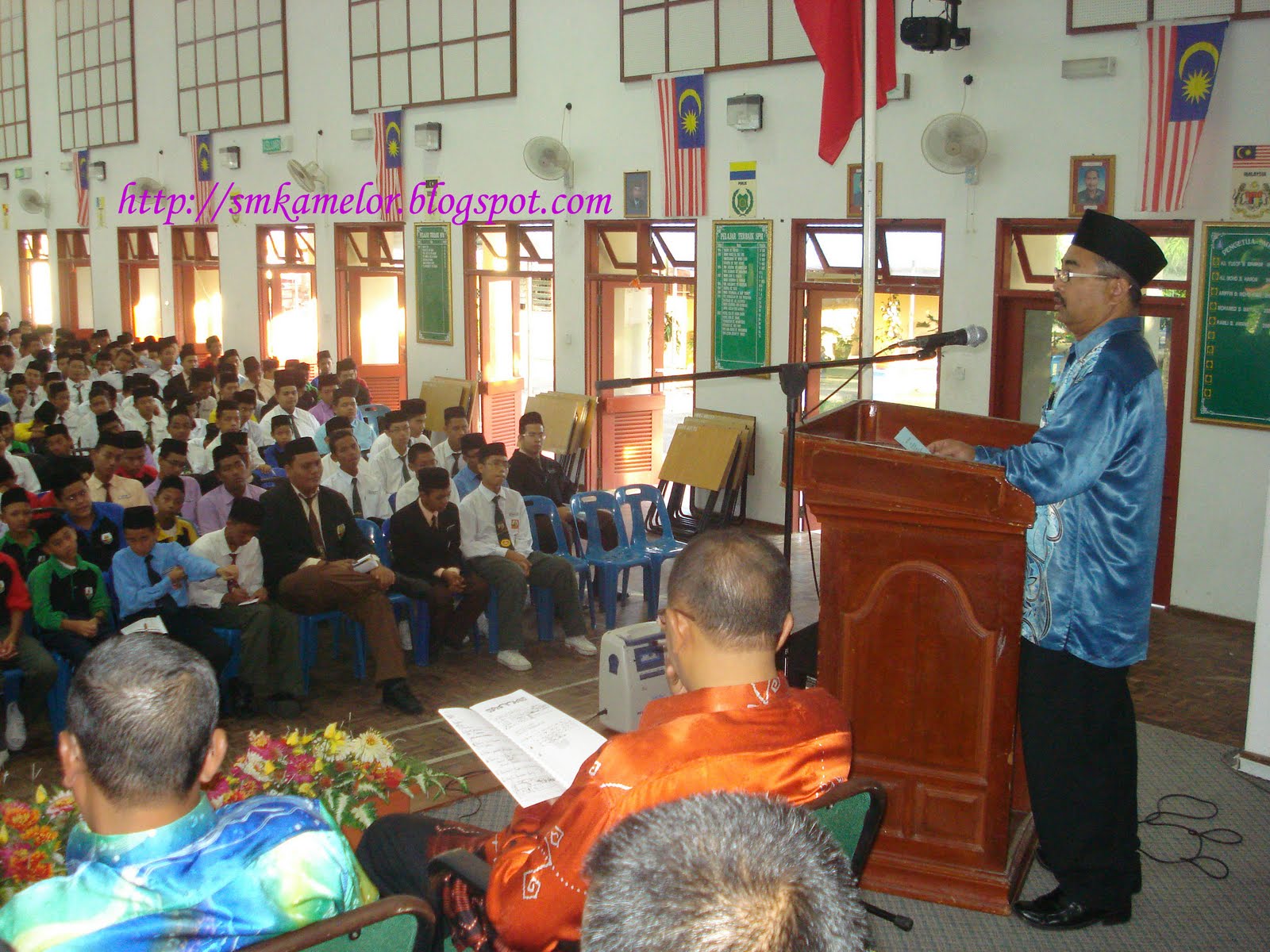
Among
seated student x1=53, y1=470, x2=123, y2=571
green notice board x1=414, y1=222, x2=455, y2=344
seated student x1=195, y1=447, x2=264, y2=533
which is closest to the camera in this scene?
seated student x1=53, y1=470, x2=123, y2=571

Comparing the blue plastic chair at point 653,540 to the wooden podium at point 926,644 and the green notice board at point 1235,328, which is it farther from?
the wooden podium at point 926,644

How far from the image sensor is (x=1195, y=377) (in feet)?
21.4

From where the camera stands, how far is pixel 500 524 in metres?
6.35

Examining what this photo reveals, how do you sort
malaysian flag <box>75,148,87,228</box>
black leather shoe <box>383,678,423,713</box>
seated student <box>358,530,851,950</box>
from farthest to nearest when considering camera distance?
malaysian flag <box>75,148,87,228</box>, black leather shoe <box>383,678,423,713</box>, seated student <box>358,530,851,950</box>

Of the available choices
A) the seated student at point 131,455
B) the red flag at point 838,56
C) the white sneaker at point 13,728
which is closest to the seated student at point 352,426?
the seated student at point 131,455

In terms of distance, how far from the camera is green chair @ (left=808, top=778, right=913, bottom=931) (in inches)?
84.1

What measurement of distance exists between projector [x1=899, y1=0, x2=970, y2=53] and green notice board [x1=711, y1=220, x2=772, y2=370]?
1.99 m

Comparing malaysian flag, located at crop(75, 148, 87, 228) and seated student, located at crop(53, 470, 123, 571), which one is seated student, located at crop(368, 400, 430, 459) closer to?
seated student, located at crop(53, 470, 123, 571)

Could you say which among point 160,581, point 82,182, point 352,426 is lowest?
point 160,581

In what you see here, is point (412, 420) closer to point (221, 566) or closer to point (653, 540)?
point (653, 540)

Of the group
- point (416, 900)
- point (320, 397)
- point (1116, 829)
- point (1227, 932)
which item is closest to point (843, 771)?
point (416, 900)

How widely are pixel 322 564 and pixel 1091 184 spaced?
4.80m

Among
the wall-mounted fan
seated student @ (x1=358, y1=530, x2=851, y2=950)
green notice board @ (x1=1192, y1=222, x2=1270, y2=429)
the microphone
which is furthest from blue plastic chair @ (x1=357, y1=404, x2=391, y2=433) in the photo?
seated student @ (x1=358, y1=530, x2=851, y2=950)

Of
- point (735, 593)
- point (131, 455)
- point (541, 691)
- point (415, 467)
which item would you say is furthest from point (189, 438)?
point (735, 593)
